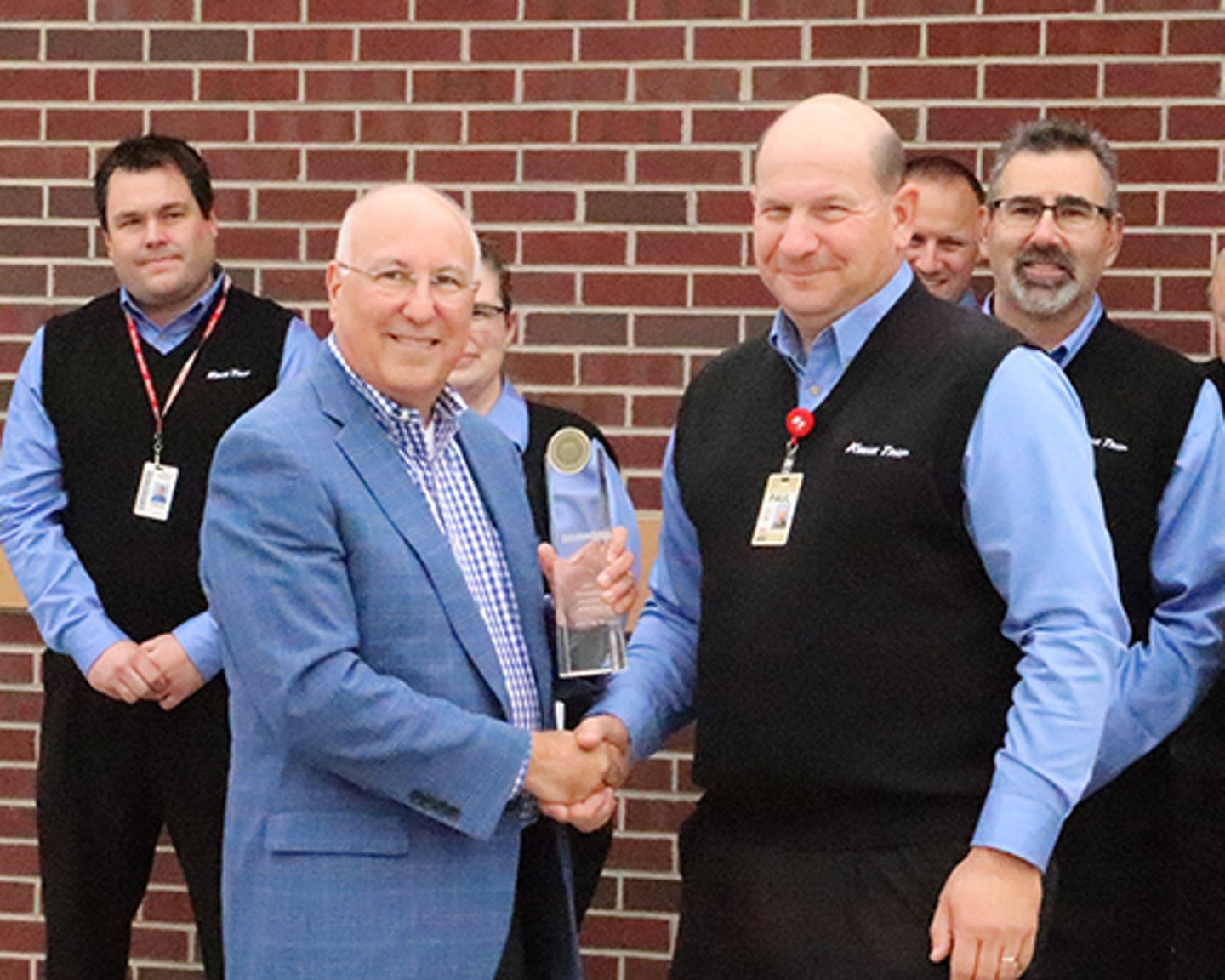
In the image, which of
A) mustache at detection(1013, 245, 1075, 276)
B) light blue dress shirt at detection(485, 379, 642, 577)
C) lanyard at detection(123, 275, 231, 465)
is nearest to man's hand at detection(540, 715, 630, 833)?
light blue dress shirt at detection(485, 379, 642, 577)

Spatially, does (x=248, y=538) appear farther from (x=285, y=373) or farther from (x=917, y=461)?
(x=285, y=373)

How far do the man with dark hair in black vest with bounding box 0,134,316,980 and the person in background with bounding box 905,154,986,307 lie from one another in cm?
140

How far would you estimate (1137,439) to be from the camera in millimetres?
3490

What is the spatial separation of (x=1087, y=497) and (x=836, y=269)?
1.59 ft

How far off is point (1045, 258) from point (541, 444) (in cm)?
114

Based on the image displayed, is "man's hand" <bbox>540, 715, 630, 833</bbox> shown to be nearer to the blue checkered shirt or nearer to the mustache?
the blue checkered shirt

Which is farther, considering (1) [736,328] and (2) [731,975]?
(1) [736,328]

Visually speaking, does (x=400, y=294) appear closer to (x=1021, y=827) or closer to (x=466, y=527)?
(x=466, y=527)

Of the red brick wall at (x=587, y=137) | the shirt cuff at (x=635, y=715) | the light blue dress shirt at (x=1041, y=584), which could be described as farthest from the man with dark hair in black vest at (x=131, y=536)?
→ the light blue dress shirt at (x=1041, y=584)

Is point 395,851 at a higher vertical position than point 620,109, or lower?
lower

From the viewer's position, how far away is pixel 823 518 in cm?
278

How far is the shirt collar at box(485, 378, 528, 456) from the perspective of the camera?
4.34 m

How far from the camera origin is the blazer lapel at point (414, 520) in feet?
9.30

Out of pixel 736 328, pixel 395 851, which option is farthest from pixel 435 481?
pixel 736 328
